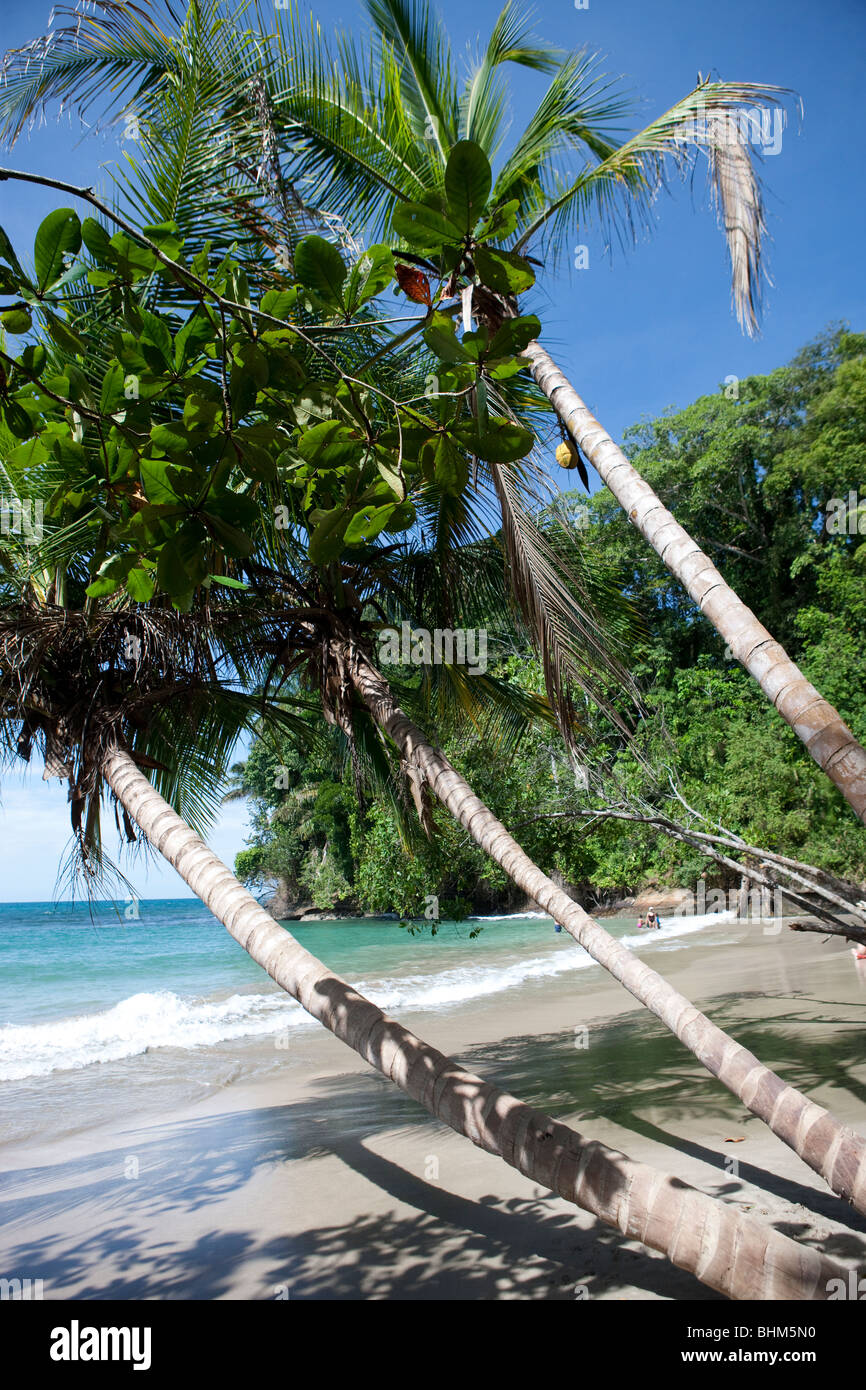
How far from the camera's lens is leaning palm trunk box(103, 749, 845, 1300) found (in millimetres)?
1952

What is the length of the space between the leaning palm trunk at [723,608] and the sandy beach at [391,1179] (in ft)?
7.74

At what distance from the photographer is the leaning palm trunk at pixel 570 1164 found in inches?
76.9

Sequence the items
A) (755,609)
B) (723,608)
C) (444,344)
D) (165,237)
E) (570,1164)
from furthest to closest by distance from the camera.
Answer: (755,609) → (723,608) → (570,1164) → (165,237) → (444,344)

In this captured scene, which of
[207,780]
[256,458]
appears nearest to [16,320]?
[256,458]

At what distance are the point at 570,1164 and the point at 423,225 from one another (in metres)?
2.36

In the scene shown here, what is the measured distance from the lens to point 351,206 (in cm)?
521

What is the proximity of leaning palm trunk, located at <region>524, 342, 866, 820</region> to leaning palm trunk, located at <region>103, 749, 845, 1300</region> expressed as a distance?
112cm

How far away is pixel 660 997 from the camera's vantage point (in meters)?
3.35

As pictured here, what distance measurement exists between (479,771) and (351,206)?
571 centimetres

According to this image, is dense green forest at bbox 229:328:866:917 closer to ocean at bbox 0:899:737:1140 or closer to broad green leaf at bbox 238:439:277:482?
ocean at bbox 0:899:737:1140

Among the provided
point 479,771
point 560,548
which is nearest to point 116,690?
point 560,548

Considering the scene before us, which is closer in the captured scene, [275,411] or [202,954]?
[275,411]

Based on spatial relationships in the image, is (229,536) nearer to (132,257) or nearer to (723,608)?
(132,257)

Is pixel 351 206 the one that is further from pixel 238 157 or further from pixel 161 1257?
pixel 161 1257
